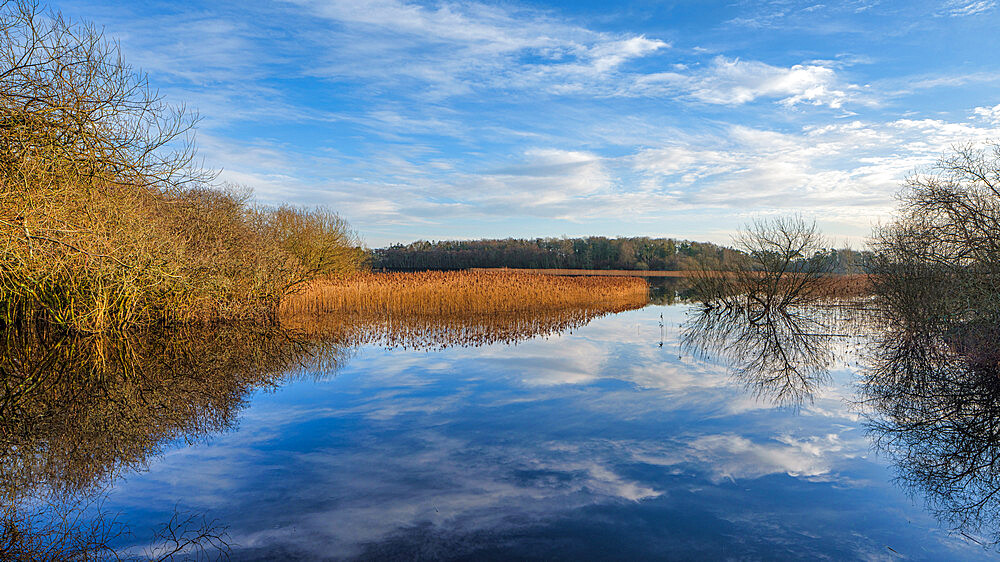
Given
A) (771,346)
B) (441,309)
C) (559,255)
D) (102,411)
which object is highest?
(559,255)

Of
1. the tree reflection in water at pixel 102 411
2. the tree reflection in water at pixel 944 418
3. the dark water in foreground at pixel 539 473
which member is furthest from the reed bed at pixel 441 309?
the tree reflection in water at pixel 944 418

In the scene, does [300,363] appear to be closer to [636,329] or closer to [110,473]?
[110,473]

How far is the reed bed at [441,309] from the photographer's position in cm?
1540

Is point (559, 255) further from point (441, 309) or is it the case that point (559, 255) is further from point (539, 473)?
point (539, 473)

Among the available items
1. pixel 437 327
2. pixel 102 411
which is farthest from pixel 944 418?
pixel 437 327

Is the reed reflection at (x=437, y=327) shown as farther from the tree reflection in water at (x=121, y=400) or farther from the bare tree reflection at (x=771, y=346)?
the bare tree reflection at (x=771, y=346)

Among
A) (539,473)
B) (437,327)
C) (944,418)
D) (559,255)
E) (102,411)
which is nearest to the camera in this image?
(539,473)

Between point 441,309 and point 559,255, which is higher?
point 559,255

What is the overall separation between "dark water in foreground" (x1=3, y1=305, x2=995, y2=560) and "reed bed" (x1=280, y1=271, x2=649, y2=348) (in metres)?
4.99

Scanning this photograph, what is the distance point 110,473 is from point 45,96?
6.48 meters

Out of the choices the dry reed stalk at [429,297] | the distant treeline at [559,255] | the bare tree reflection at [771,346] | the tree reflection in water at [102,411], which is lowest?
the tree reflection in water at [102,411]

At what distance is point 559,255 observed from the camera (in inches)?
3147

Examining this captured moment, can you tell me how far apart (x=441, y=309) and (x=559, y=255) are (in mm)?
60253

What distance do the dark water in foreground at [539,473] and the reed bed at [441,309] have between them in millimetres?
4994
